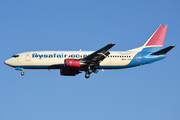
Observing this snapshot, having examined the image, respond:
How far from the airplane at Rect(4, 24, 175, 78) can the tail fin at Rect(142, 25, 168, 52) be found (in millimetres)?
532

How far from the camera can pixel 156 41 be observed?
62.1 m

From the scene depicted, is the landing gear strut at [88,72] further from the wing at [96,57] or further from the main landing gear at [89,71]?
the wing at [96,57]

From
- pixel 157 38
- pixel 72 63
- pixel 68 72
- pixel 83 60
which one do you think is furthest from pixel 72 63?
pixel 157 38

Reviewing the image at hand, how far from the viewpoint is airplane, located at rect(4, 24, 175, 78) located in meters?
54.9

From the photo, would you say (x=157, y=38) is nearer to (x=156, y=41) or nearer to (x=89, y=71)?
(x=156, y=41)

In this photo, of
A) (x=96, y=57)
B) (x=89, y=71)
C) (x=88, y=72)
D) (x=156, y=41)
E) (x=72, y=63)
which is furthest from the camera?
(x=156, y=41)

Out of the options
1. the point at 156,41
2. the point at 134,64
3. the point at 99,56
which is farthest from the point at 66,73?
the point at 156,41

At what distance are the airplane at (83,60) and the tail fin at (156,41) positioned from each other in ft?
1.75

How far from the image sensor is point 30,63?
55.9m

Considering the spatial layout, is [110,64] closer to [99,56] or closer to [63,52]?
[99,56]

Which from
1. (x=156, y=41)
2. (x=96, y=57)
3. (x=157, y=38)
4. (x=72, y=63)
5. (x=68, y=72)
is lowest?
(x=68, y=72)

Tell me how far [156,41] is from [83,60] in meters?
16.5

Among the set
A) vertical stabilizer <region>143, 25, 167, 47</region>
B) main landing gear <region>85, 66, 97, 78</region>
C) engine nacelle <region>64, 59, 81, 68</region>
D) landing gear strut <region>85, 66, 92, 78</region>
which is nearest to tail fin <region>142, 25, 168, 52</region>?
vertical stabilizer <region>143, 25, 167, 47</region>

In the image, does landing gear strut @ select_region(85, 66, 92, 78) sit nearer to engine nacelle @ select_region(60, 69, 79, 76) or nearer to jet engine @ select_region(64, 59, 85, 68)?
jet engine @ select_region(64, 59, 85, 68)
